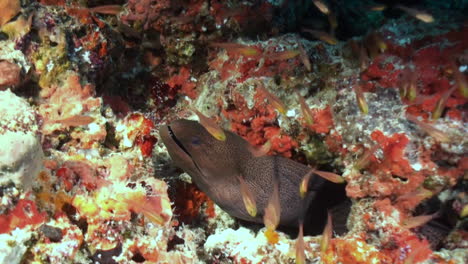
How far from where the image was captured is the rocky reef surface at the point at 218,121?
2.84 m

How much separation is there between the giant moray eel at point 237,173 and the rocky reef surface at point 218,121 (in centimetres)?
22

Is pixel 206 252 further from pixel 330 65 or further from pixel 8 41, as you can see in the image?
pixel 8 41

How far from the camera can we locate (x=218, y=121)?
4.11 metres

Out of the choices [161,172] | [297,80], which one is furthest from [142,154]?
[297,80]

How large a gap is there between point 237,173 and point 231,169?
0.27 feet

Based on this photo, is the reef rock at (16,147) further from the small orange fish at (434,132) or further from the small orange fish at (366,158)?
the small orange fish at (434,132)

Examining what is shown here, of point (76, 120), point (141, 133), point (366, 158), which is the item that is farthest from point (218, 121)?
point (366, 158)

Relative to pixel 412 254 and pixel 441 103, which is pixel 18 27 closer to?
pixel 441 103

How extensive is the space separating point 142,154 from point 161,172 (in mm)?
305

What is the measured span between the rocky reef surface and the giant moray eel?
0.71 feet

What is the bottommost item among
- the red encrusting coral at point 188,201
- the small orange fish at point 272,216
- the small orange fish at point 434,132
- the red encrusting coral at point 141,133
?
the red encrusting coral at point 188,201

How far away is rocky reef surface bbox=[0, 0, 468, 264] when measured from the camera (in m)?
2.84

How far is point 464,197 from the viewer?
288 centimetres

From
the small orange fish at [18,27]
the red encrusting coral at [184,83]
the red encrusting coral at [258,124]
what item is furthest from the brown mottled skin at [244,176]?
the small orange fish at [18,27]
